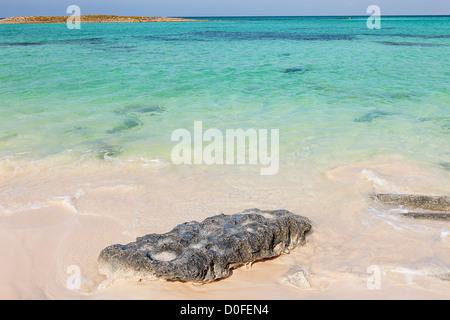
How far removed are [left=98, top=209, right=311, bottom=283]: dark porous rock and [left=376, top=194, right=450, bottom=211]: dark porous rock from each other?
80.4 inches

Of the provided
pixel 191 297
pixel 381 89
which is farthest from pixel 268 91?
pixel 191 297

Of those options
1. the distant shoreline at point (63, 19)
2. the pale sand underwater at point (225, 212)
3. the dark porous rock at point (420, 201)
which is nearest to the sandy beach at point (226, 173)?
the pale sand underwater at point (225, 212)

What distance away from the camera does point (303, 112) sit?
1127 centimetres

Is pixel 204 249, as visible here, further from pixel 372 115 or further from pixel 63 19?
pixel 63 19

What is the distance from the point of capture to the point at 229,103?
40.2 feet

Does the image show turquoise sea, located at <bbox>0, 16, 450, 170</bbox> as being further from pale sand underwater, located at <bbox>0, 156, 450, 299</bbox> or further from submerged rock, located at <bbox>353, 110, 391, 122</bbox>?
pale sand underwater, located at <bbox>0, 156, 450, 299</bbox>

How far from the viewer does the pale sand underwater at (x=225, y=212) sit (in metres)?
3.99
